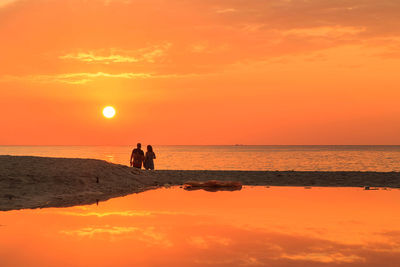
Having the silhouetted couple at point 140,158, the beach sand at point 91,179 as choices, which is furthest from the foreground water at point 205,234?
the silhouetted couple at point 140,158

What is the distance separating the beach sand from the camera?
55.3 feet

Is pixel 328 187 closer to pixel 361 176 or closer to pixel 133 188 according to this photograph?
pixel 361 176

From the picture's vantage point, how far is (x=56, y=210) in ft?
45.4

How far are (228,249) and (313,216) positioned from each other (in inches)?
204

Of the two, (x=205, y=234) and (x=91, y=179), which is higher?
(x=91, y=179)

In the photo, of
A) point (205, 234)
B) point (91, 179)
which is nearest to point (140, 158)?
point (91, 179)

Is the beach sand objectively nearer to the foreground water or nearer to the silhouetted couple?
the silhouetted couple

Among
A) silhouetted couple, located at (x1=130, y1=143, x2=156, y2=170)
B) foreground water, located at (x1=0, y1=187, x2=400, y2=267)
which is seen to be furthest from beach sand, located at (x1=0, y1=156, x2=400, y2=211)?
foreground water, located at (x1=0, y1=187, x2=400, y2=267)

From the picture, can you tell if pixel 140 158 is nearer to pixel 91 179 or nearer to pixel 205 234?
pixel 91 179

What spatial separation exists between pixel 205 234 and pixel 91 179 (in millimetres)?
12929

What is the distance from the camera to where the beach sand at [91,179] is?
16.8 metres

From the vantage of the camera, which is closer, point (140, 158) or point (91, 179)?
point (91, 179)

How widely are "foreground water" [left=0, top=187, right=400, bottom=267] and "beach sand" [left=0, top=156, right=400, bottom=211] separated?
8.63 feet

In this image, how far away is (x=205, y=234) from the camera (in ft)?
32.4
